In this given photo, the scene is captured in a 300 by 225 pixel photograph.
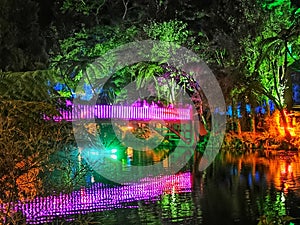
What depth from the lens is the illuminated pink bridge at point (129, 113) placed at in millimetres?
20584

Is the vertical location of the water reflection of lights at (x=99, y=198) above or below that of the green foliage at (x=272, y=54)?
below

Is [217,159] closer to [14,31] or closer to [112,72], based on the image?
[112,72]

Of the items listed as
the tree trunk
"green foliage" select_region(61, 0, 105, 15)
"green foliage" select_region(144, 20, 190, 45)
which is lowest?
the tree trunk

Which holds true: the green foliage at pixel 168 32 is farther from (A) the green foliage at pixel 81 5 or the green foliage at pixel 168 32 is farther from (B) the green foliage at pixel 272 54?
(A) the green foliage at pixel 81 5

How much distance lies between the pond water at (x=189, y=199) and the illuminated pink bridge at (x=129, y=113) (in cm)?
420

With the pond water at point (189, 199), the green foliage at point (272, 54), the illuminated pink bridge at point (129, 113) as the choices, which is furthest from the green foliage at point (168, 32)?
the pond water at point (189, 199)

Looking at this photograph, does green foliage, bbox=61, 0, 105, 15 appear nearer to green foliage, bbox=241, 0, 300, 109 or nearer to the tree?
the tree

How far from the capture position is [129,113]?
24359 mm

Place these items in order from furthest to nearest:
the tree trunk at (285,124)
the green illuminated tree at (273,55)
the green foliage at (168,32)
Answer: the green foliage at (168,32), the green illuminated tree at (273,55), the tree trunk at (285,124)

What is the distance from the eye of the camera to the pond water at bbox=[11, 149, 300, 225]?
10438 millimetres

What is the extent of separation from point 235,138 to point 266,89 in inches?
110

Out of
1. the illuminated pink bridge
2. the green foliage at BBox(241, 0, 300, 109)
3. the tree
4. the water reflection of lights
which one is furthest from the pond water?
the tree

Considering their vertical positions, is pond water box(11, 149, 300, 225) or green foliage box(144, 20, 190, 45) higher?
green foliage box(144, 20, 190, 45)

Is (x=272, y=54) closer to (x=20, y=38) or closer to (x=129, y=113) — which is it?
(x=129, y=113)
